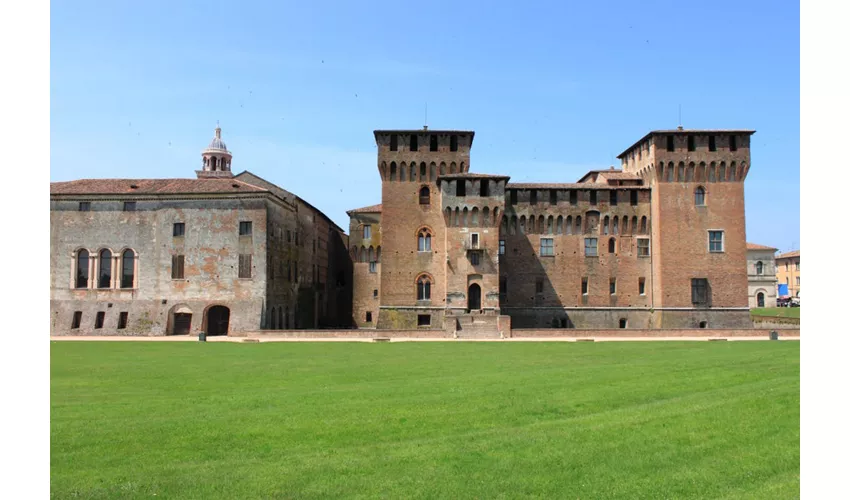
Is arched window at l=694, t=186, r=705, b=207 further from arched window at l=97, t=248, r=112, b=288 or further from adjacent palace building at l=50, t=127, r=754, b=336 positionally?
arched window at l=97, t=248, r=112, b=288

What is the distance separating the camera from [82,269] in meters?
44.7

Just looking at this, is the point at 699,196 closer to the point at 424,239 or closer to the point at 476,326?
the point at 476,326

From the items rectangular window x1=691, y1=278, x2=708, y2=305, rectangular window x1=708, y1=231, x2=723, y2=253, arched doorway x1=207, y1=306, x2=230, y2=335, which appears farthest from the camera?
rectangular window x1=708, y1=231, x2=723, y2=253

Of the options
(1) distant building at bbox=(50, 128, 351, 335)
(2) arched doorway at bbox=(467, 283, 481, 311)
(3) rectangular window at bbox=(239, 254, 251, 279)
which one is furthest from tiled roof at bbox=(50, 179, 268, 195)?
(2) arched doorway at bbox=(467, 283, 481, 311)

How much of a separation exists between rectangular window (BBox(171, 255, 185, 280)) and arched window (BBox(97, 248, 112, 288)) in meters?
4.50

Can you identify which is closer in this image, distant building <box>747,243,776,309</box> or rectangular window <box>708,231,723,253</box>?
rectangular window <box>708,231,723,253</box>

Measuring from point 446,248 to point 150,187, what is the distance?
2099 centimetres

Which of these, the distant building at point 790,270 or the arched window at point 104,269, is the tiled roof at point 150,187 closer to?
the arched window at point 104,269

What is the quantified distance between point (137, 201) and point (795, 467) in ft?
142

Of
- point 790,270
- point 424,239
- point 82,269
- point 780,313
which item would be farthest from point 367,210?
point 790,270

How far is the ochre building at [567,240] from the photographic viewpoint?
45.3 meters

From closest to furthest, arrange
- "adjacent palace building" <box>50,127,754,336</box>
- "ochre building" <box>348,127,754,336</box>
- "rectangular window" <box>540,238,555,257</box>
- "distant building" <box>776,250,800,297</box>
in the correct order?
"adjacent palace building" <box>50,127,754,336</box>, "ochre building" <box>348,127,754,336</box>, "rectangular window" <box>540,238,555,257</box>, "distant building" <box>776,250,800,297</box>

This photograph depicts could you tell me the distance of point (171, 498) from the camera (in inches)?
361

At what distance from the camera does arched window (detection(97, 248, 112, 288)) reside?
44.3m
